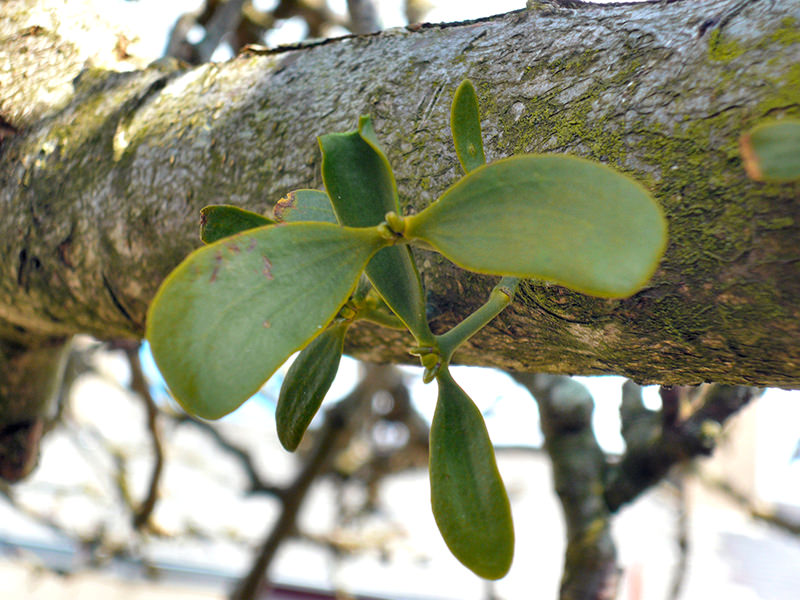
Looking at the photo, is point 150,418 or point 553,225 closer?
point 553,225

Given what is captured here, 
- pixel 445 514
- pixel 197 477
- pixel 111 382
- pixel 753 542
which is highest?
pixel 445 514

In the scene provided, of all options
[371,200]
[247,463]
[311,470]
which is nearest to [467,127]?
[371,200]

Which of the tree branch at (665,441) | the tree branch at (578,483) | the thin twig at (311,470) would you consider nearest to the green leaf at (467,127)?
the tree branch at (665,441)

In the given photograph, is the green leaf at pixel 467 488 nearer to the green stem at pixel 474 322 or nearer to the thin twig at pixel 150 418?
the green stem at pixel 474 322

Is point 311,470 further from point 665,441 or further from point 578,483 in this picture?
point 665,441

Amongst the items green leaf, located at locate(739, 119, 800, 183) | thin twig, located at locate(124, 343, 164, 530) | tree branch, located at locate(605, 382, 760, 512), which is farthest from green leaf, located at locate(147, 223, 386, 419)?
thin twig, located at locate(124, 343, 164, 530)

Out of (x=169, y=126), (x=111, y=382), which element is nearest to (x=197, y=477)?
(x=111, y=382)

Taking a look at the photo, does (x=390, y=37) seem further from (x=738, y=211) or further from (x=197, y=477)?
(x=197, y=477)
